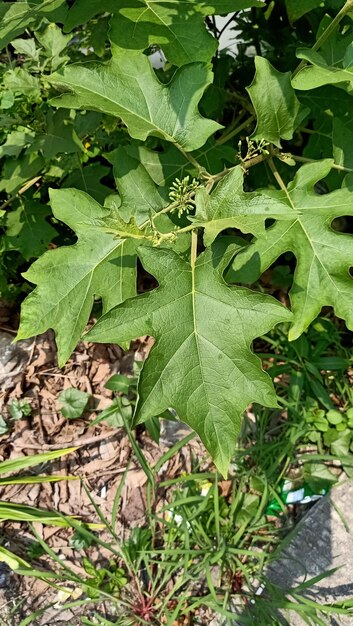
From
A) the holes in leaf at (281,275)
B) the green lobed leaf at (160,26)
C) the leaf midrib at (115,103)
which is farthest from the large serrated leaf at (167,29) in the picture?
the holes in leaf at (281,275)

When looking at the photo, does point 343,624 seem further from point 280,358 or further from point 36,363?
point 36,363

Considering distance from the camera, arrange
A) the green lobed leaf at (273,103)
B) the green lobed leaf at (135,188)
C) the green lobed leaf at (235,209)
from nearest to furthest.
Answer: the green lobed leaf at (235,209) → the green lobed leaf at (273,103) → the green lobed leaf at (135,188)

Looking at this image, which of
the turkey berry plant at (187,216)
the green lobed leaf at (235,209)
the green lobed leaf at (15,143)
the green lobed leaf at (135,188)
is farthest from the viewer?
the green lobed leaf at (15,143)

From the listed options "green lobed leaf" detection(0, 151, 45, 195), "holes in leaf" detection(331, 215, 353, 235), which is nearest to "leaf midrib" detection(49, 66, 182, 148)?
"green lobed leaf" detection(0, 151, 45, 195)

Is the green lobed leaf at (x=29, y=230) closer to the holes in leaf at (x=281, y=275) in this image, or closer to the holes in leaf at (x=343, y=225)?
the holes in leaf at (x=281, y=275)

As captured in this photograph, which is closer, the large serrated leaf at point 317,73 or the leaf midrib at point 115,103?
the large serrated leaf at point 317,73

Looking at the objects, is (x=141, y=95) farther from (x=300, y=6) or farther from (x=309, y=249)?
(x=309, y=249)

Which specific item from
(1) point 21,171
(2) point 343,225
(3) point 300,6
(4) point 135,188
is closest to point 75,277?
(4) point 135,188

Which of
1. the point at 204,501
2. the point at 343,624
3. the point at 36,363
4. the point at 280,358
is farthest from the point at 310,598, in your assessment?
the point at 36,363
